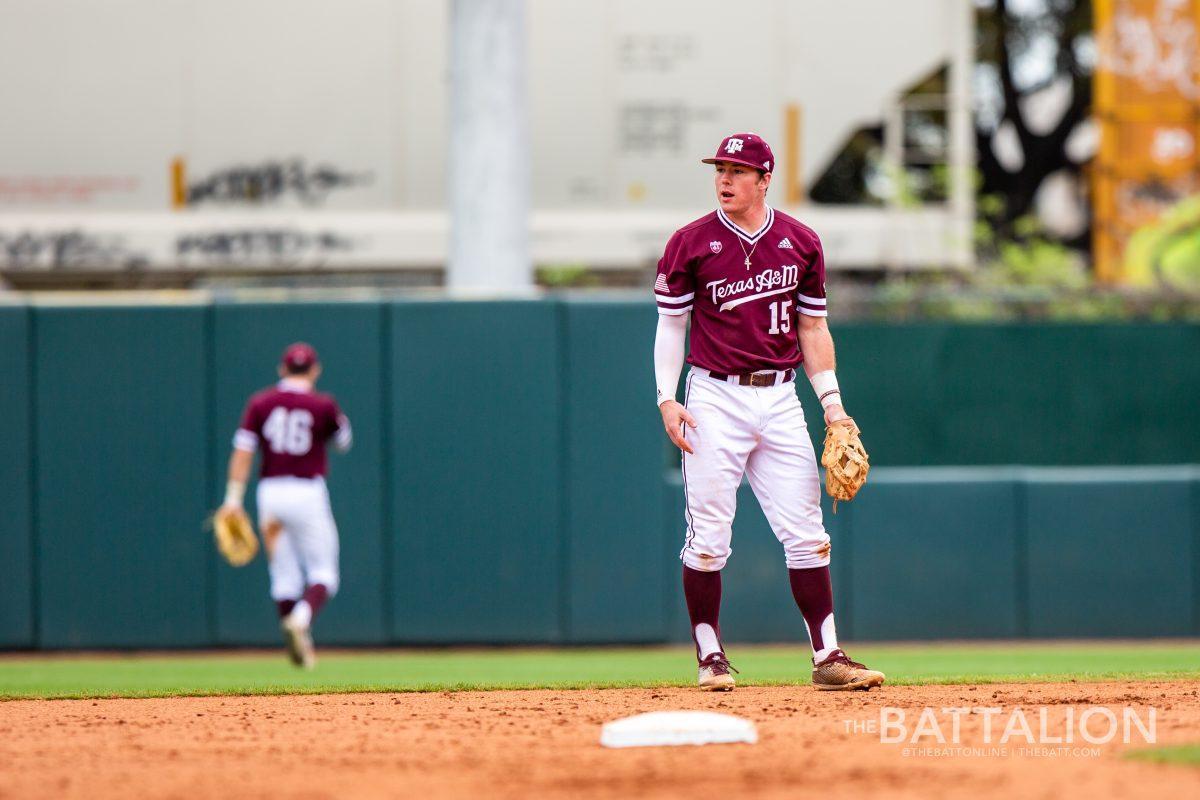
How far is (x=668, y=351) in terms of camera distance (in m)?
5.78

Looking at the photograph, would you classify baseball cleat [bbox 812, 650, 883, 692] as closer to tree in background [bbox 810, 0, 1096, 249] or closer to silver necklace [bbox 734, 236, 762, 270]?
silver necklace [bbox 734, 236, 762, 270]

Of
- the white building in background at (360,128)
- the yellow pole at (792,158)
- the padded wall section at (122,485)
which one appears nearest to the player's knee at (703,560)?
the padded wall section at (122,485)

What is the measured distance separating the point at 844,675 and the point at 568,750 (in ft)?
4.90

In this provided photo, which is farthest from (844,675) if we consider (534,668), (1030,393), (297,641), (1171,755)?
(1030,393)

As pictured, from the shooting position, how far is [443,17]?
49.4 feet

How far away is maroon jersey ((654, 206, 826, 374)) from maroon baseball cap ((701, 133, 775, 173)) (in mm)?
218

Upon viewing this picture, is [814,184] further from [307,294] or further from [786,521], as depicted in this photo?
[786,521]

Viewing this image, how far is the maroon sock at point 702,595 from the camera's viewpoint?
5.81m

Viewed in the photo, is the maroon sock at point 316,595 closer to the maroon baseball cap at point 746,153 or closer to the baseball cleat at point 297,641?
the baseball cleat at point 297,641

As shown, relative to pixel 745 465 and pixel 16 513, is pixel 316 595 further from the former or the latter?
pixel 745 465

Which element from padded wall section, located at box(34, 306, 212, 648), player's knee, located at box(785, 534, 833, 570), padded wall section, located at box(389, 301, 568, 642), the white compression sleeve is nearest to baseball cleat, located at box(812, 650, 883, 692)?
player's knee, located at box(785, 534, 833, 570)

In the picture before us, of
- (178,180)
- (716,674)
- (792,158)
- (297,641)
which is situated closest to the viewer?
(716,674)

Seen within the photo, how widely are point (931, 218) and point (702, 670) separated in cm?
1049

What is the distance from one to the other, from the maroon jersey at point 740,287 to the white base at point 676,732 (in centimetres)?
A: 150
